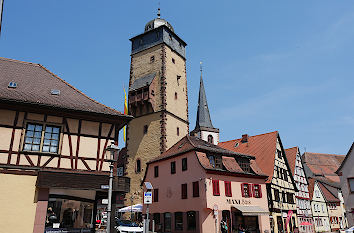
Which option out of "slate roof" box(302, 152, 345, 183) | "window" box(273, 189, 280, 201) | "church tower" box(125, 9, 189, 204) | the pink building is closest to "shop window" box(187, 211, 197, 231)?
the pink building

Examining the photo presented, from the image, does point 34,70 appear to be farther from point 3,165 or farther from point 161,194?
point 161,194

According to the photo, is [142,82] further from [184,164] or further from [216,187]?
[216,187]

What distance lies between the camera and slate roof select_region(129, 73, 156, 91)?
39.0m

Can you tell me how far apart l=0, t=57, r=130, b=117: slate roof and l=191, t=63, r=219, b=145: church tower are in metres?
42.6

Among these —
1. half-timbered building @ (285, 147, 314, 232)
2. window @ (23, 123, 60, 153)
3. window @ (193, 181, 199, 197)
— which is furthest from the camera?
half-timbered building @ (285, 147, 314, 232)

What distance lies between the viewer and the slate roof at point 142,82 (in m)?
39.0

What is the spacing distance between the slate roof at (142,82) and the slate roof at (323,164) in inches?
1762

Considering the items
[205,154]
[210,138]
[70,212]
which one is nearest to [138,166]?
[205,154]

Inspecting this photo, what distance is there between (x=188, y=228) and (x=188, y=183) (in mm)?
3722

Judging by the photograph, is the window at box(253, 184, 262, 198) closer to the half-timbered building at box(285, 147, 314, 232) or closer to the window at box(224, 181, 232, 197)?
the window at box(224, 181, 232, 197)

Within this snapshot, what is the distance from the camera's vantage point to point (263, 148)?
3662 centimetres

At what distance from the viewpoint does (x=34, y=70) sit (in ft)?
60.2

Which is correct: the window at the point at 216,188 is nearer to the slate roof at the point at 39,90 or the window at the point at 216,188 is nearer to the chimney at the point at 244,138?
the slate roof at the point at 39,90

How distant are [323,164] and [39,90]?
73.4m
